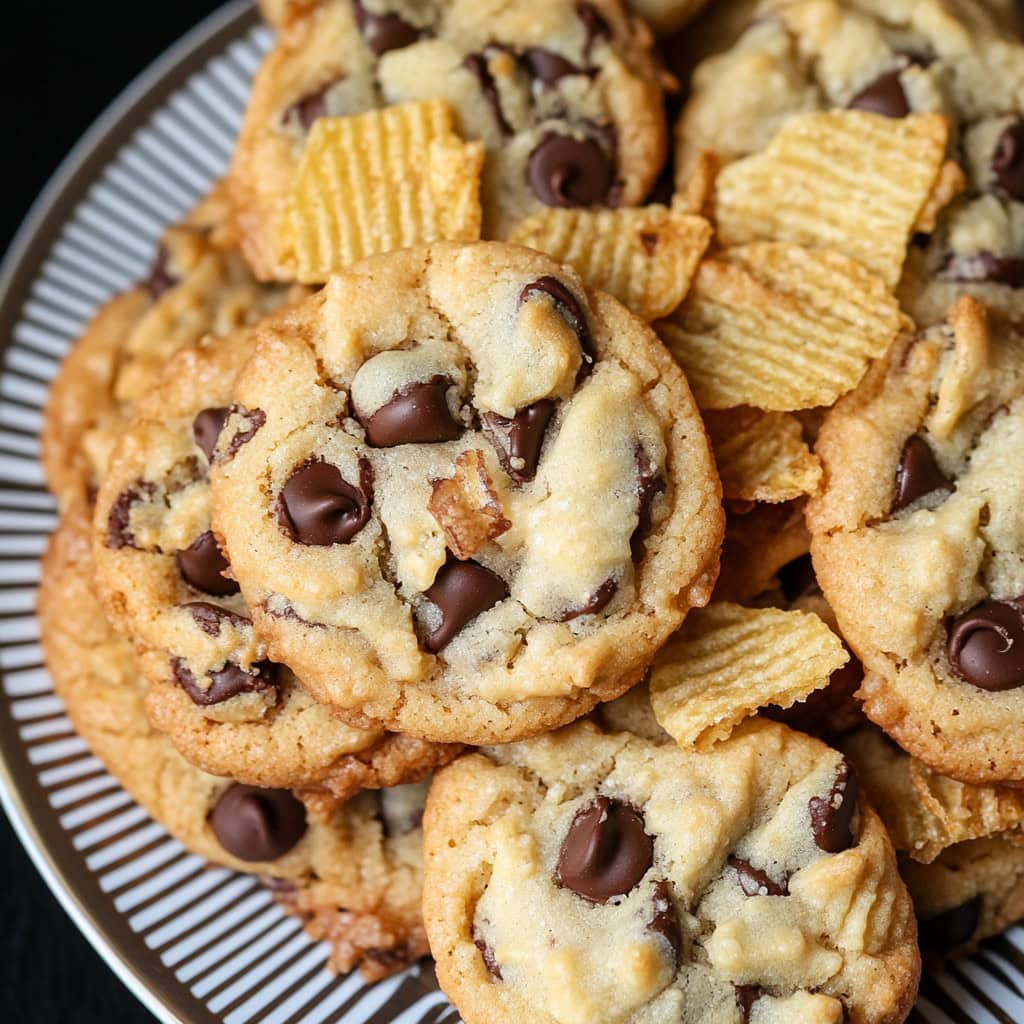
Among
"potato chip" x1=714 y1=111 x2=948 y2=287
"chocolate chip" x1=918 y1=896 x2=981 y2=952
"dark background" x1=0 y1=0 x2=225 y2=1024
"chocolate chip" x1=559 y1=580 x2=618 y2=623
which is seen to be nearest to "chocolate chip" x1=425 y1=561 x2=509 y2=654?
"chocolate chip" x1=559 y1=580 x2=618 y2=623

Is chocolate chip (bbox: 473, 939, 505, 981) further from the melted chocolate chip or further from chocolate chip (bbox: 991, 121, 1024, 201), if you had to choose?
chocolate chip (bbox: 991, 121, 1024, 201)

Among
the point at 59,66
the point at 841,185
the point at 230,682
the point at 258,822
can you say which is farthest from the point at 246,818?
the point at 59,66

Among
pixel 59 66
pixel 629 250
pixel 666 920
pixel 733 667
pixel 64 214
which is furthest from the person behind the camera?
pixel 59 66

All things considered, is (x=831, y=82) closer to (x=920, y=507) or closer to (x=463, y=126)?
(x=463, y=126)

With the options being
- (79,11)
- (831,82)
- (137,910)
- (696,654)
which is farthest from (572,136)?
(79,11)

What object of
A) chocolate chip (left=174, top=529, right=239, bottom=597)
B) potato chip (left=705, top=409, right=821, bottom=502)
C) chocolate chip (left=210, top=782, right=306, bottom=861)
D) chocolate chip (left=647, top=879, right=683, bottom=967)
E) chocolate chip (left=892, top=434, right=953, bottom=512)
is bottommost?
chocolate chip (left=647, top=879, right=683, bottom=967)

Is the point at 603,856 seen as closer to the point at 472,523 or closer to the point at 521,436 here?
the point at 472,523

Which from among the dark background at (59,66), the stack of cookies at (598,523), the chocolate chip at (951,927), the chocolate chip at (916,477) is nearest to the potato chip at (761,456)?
the stack of cookies at (598,523)
